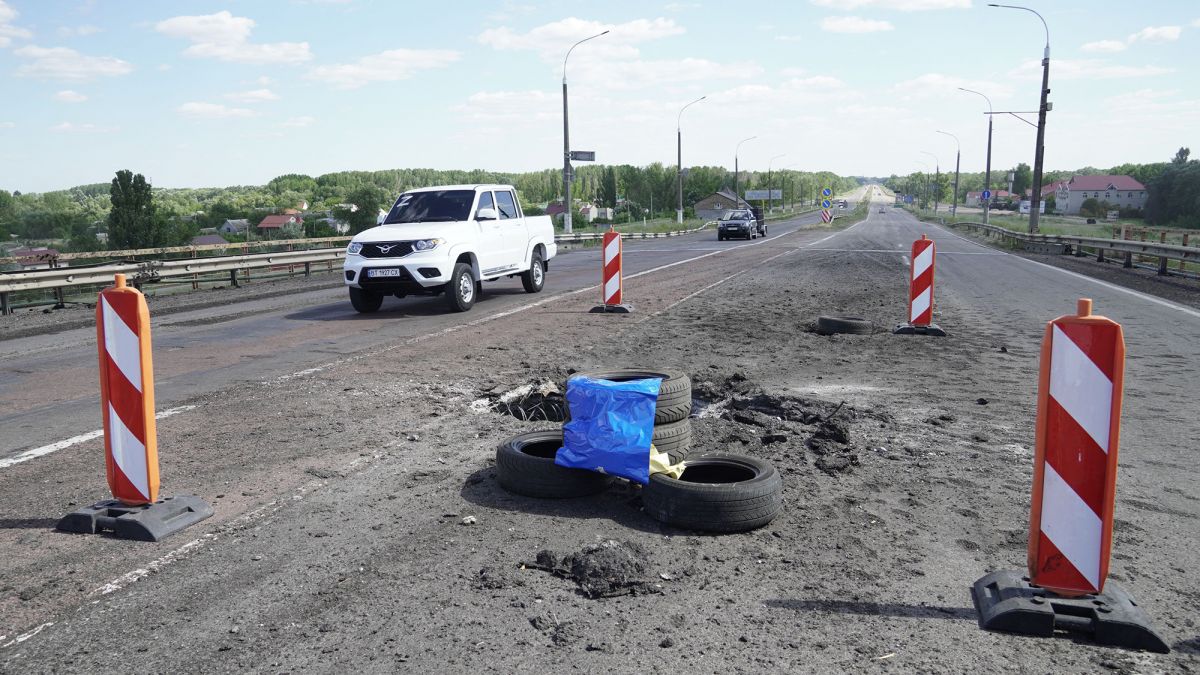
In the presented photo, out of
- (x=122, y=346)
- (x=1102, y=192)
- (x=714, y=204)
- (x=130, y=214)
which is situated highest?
(x=1102, y=192)

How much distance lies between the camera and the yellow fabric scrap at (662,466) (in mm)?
4617

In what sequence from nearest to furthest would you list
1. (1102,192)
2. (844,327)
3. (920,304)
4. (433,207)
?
(920,304), (844,327), (433,207), (1102,192)

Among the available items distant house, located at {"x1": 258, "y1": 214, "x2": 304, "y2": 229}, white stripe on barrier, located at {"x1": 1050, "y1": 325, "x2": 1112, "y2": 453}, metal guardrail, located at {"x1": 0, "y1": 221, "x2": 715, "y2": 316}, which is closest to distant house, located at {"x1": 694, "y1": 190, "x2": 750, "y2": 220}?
distant house, located at {"x1": 258, "y1": 214, "x2": 304, "y2": 229}

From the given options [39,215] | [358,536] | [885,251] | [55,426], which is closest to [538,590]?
[358,536]

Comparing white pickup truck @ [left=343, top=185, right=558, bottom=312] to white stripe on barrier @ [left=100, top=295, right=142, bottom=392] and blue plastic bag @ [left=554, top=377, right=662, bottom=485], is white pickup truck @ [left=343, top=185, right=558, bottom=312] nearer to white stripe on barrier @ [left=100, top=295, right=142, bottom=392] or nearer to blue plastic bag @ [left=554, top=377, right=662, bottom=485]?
white stripe on barrier @ [left=100, top=295, right=142, bottom=392]

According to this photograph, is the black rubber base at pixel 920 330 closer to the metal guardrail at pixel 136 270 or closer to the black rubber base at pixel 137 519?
the black rubber base at pixel 137 519

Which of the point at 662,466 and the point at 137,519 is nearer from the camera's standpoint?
the point at 137,519

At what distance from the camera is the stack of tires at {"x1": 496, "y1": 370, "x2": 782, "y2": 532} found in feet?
13.8

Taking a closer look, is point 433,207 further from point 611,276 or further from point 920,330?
point 920,330

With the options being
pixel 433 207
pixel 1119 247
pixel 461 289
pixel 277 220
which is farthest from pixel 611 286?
pixel 277 220

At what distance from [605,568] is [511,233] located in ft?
39.8

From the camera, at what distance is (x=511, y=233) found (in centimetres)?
1531

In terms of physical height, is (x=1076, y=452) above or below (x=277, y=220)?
below

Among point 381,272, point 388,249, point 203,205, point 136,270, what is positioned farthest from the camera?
point 203,205
